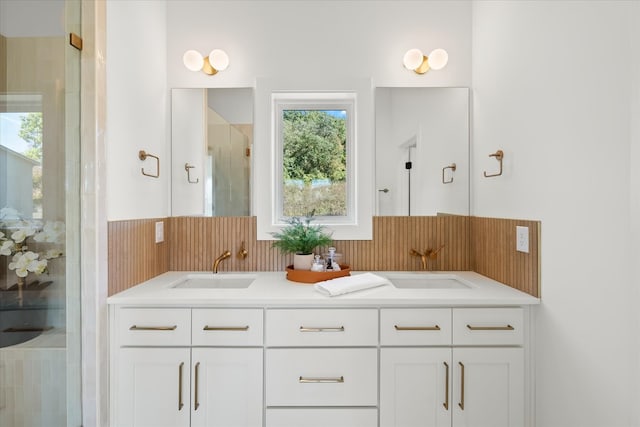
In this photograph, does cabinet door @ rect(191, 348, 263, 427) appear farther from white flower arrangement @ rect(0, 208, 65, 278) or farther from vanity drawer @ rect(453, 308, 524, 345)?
vanity drawer @ rect(453, 308, 524, 345)

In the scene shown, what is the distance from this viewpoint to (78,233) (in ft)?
4.53

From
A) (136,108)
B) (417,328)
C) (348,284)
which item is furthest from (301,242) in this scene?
(136,108)

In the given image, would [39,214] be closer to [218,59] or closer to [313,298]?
[313,298]

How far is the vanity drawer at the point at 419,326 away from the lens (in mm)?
1480

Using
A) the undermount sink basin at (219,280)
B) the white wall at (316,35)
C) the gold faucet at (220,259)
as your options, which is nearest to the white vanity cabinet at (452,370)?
the undermount sink basin at (219,280)

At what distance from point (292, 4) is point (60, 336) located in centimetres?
211

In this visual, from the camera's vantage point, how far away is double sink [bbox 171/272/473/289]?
6.36ft

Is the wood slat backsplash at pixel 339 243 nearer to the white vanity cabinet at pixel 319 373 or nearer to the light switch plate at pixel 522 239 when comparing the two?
the light switch plate at pixel 522 239

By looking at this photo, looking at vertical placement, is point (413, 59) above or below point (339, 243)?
above

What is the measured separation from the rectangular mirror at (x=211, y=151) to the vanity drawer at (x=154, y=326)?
0.73 meters

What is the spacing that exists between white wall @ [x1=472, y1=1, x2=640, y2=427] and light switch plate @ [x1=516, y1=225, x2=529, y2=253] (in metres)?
0.07

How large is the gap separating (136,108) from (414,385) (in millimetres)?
1916

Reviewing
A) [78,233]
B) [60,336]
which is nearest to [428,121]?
[78,233]

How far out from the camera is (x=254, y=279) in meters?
1.91
